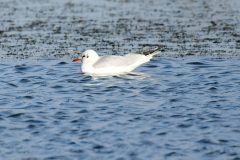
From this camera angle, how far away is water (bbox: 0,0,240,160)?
12.8 m

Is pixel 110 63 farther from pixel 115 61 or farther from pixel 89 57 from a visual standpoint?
pixel 89 57

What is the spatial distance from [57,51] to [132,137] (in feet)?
35.1

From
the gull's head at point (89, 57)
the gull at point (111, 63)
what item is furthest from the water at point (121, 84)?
the gull's head at point (89, 57)

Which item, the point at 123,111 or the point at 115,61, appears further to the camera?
the point at 115,61

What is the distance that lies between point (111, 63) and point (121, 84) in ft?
4.22

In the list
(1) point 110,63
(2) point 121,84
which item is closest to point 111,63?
(1) point 110,63

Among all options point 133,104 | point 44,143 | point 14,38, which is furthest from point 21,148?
point 14,38

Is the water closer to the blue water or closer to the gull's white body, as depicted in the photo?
the blue water

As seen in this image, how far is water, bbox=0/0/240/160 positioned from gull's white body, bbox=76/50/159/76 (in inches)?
11.6

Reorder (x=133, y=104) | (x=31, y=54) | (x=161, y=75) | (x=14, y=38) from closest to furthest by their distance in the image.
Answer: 1. (x=133, y=104)
2. (x=161, y=75)
3. (x=31, y=54)
4. (x=14, y=38)

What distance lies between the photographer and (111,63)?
20.0 meters

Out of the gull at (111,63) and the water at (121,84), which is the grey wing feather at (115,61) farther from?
the water at (121,84)

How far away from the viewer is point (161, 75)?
1991 centimetres

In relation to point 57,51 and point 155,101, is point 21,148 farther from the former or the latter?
point 57,51
